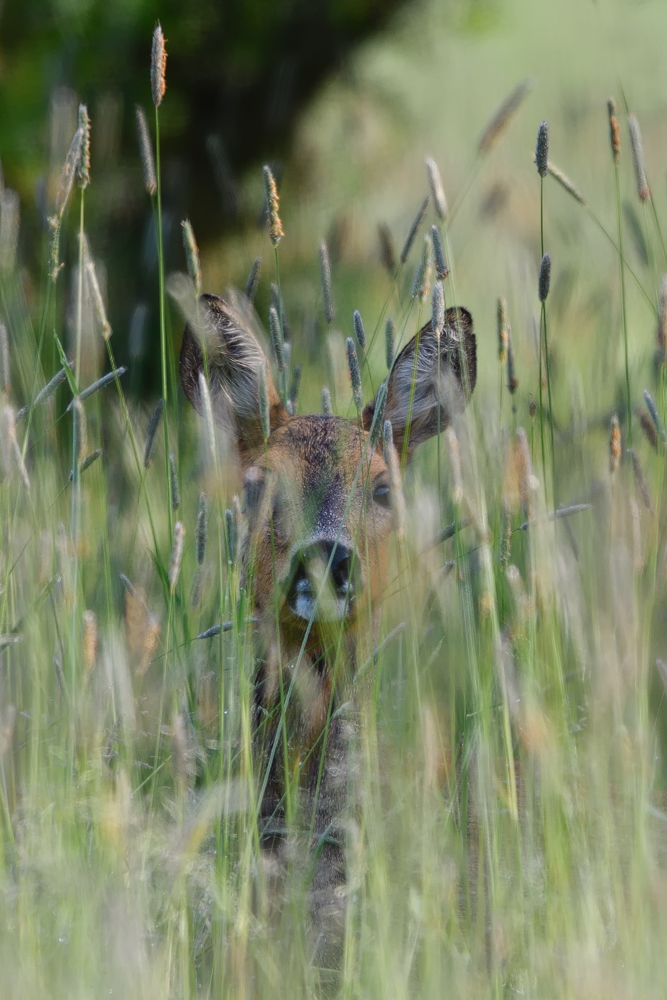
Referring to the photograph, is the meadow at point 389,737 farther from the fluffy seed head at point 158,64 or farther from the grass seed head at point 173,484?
the fluffy seed head at point 158,64

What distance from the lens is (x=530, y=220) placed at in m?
8.15

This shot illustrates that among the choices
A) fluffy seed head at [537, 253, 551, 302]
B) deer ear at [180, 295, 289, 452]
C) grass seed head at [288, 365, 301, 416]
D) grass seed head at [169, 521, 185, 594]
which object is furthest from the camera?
deer ear at [180, 295, 289, 452]

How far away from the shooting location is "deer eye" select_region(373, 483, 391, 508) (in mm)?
4570

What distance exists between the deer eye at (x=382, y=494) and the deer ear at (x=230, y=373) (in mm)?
451

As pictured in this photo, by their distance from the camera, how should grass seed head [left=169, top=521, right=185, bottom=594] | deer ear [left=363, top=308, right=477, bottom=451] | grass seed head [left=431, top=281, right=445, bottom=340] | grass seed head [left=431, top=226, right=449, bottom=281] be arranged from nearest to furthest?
1. grass seed head [left=169, top=521, right=185, bottom=594]
2. grass seed head [left=431, top=281, right=445, bottom=340]
3. grass seed head [left=431, top=226, right=449, bottom=281]
4. deer ear [left=363, top=308, right=477, bottom=451]

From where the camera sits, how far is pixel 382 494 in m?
4.63

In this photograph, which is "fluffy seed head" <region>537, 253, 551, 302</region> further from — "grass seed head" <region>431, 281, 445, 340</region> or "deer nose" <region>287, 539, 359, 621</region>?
"deer nose" <region>287, 539, 359, 621</region>

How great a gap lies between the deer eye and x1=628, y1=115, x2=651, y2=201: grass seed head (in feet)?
4.69

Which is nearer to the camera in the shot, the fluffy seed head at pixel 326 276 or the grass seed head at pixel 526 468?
the grass seed head at pixel 526 468

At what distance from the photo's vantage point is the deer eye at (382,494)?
4.57 meters

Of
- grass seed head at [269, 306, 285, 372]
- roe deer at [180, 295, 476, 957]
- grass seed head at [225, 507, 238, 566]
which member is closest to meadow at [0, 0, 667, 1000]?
grass seed head at [225, 507, 238, 566]

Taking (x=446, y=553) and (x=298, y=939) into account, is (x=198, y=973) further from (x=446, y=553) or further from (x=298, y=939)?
(x=446, y=553)

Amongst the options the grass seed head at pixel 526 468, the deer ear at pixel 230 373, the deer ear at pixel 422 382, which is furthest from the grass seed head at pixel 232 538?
the deer ear at pixel 230 373

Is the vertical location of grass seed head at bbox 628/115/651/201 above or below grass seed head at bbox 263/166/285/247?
above
